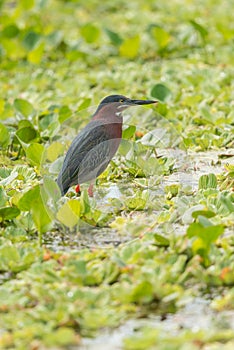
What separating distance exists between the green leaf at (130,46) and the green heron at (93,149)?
3031 millimetres

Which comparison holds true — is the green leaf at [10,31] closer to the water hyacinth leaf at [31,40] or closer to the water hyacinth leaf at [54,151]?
the water hyacinth leaf at [31,40]

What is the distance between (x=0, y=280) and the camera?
156 inches

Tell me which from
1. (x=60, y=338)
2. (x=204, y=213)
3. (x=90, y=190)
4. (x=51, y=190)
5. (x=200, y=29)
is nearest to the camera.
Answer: (x=60, y=338)

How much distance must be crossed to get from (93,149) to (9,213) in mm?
733

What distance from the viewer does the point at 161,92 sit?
22.1ft

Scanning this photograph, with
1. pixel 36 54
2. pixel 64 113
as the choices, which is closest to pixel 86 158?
pixel 64 113

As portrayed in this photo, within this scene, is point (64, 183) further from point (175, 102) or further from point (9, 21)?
point (9, 21)

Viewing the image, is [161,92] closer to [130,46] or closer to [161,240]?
→ [130,46]

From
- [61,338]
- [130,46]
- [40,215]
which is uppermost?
[130,46]

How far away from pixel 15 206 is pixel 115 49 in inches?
159

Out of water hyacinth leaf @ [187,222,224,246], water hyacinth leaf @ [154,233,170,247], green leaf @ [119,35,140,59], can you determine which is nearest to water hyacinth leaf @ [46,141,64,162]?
water hyacinth leaf @ [154,233,170,247]

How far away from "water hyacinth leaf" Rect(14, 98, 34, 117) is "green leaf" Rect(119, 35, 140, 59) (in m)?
1.86

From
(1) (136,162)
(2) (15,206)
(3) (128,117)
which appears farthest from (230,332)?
(3) (128,117)

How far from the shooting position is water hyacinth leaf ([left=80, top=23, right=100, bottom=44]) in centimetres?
829
